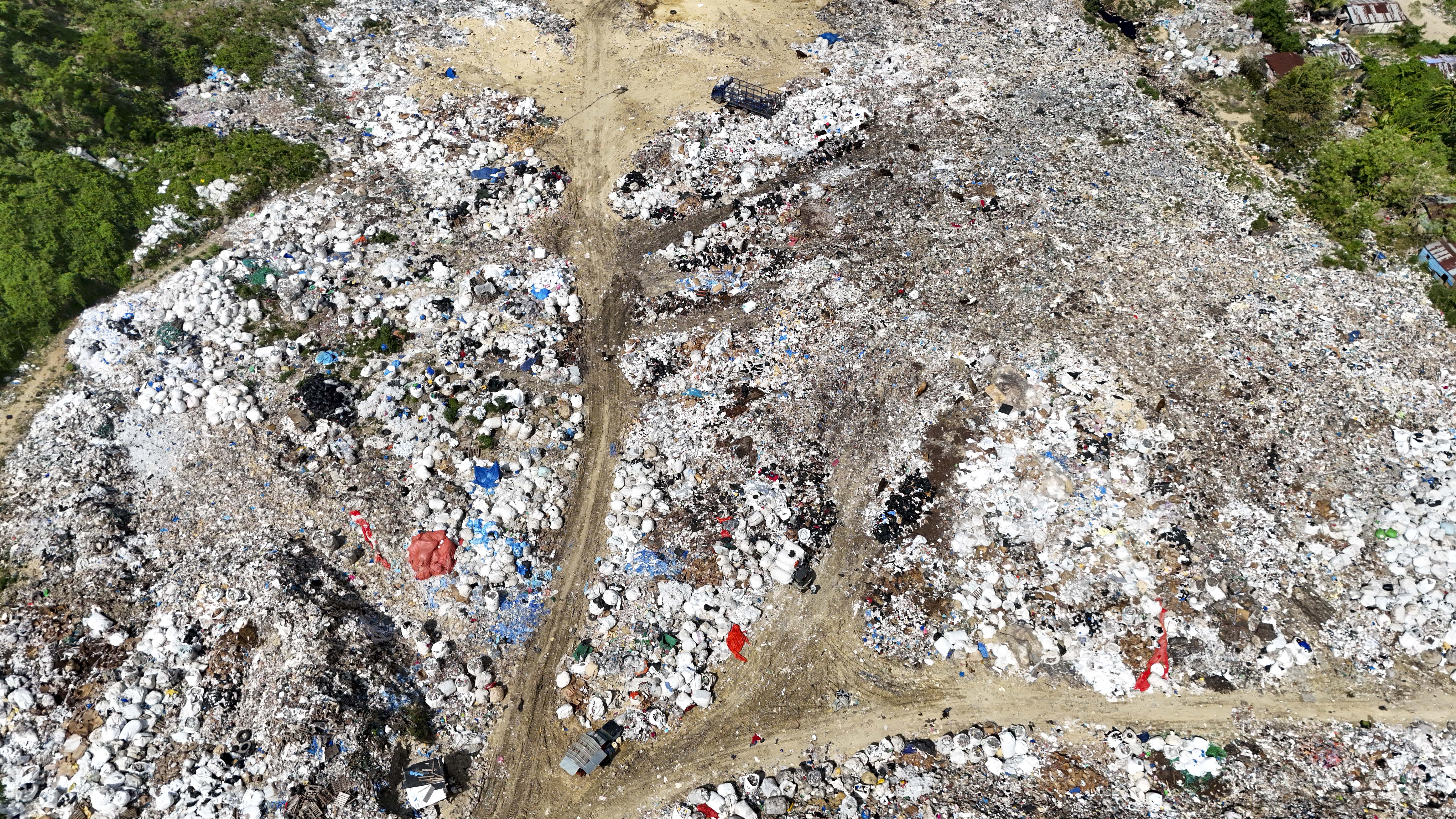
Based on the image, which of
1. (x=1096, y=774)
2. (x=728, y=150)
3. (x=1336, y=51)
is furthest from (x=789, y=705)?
(x=1336, y=51)

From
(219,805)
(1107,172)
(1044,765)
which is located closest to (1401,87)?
(1107,172)

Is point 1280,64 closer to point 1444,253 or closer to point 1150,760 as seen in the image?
point 1444,253

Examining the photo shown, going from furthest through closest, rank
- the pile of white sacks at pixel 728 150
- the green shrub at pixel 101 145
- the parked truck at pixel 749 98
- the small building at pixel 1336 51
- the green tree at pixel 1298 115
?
the small building at pixel 1336 51
the parked truck at pixel 749 98
the green tree at pixel 1298 115
the pile of white sacks at pixel 728 150
the green shrub at pixel 101 145

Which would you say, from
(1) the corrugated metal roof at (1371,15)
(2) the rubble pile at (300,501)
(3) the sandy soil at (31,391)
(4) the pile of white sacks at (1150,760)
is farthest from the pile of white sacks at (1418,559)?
(3) the sandy soil at (31,391)

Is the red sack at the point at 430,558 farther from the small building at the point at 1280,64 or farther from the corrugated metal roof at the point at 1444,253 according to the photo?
the small building at the point at 1280,64

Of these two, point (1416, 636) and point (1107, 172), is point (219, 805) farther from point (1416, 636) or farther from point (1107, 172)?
point (1107, 172)

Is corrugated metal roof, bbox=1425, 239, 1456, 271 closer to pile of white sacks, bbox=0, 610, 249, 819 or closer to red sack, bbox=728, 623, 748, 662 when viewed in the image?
red sack, bbox=728, 623, 748, 662
